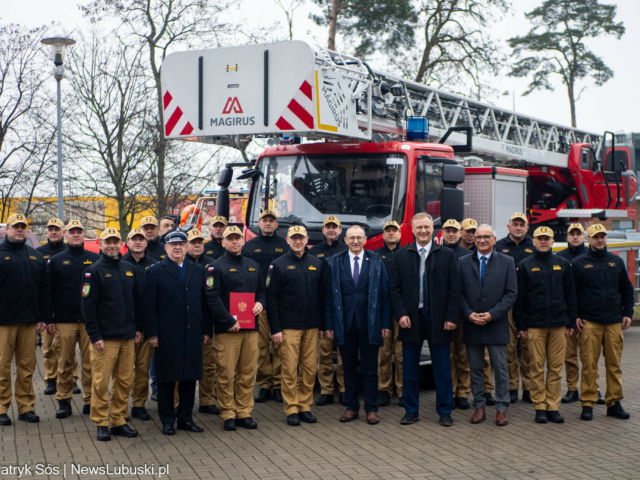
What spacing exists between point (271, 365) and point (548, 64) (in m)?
26.7

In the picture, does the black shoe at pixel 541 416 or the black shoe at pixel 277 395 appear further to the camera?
the black shoe at pixel 277 395

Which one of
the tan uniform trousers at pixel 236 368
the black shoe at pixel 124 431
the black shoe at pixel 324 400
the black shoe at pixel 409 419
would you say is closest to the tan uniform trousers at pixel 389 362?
the black shoe at pixel 324 400

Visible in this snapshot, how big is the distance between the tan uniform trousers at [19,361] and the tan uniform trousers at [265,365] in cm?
244

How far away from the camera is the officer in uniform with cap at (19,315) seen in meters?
7.04

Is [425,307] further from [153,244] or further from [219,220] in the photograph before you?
[153,244]

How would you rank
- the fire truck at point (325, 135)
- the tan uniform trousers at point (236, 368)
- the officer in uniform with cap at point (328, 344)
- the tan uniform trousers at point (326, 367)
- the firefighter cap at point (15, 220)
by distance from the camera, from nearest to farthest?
the tan uniform trousers at point (236, 368) → the firefighter cap at point (15, 220) → the fire truck at point (325, 135) → the officer in uniform with cap at point (328, 344) → the tan uniform trousers at point (326, 367)

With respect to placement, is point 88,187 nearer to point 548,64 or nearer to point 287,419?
point 287,419

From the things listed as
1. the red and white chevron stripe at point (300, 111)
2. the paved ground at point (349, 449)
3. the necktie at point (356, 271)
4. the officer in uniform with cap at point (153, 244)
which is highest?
the red and white chevron stripe at point (300, 111)

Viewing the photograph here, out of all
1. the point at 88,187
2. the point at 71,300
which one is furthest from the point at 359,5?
the point at 71,300

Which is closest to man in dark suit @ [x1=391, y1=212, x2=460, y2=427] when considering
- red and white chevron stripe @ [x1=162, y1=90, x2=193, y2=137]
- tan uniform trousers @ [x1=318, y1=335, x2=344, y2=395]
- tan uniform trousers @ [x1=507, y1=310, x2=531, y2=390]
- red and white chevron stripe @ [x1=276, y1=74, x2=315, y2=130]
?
tan uniform trousers @ [x1=318, y1=335, x2=344, y2=395]

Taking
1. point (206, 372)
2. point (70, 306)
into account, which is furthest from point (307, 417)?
point (70, 306)

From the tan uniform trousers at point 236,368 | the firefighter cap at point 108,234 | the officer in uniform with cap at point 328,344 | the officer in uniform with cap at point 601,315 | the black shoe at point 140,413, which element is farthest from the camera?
the officer in uniform with cap at point 328,344

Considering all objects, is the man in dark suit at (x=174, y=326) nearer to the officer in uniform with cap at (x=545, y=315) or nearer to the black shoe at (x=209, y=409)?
the black shoe at (x=209, y=409)

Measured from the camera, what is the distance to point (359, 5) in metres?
22.4
